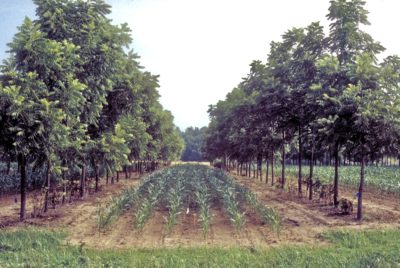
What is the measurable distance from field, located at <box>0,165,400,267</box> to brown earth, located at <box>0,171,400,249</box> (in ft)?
0.11

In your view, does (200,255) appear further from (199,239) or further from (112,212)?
(112,212)

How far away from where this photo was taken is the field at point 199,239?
1169cm

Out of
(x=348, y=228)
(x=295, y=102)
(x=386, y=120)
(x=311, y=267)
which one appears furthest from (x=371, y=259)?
(x=295, y=102)

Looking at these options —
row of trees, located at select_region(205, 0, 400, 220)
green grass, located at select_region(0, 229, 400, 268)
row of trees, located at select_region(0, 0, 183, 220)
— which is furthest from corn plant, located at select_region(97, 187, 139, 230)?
row of trees, located at select_region(205, 0, 400, 220)

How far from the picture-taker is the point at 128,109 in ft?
88.6

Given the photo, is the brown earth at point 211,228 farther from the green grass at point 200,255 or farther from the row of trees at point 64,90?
the row of trees at point 64,90

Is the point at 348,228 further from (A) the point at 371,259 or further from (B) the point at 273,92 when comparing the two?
(B) the point at 273,92

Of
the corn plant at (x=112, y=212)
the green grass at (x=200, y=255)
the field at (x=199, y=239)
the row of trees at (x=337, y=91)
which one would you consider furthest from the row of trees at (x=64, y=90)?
the row of trees at (x=337, y=91)

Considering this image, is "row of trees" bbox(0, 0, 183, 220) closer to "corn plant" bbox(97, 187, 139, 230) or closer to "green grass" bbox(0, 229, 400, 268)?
"corn plant" bbox(97, 187, 139, 230)

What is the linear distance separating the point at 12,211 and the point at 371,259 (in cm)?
1741

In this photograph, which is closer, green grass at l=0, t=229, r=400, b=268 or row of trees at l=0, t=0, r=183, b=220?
green grass at l=0, t=229, r=400, b=268

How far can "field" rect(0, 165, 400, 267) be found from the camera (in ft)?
38.3

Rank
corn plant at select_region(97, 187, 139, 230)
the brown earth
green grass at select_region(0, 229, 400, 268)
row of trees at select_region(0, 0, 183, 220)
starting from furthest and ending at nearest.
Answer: corn plant at select_region(97, 187, 139, 230), row of trees at select_region(0, 0, 183, 220), the brown earth, green grass at select_region(0, 229, 400, 268)

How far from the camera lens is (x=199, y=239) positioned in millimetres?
14992
